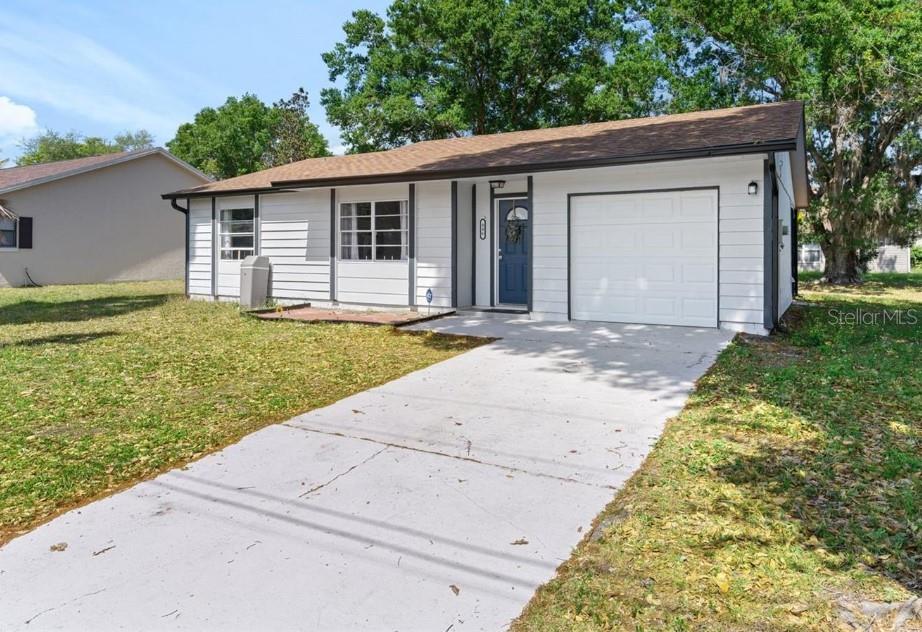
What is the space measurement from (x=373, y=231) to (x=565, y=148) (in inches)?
148

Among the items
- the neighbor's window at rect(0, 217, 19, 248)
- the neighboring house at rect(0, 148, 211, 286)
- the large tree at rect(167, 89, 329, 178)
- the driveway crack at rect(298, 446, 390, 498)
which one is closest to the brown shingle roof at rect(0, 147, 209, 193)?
the neighboring house at rect(0, 148, 211, 286)

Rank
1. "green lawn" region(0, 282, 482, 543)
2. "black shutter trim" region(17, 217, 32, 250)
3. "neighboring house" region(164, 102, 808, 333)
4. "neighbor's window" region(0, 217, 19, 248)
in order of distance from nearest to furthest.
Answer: "green lawn" region(0, 282, 482, 543) < "neighboring house" region(164, 102, 808, 333) < "neighbor's window" region(0, 217, 19, 248) < "black shutter trim" region(17, 217, 32, 250)

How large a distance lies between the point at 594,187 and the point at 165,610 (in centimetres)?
816

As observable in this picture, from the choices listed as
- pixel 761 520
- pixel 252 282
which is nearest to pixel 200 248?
pixel 252 282

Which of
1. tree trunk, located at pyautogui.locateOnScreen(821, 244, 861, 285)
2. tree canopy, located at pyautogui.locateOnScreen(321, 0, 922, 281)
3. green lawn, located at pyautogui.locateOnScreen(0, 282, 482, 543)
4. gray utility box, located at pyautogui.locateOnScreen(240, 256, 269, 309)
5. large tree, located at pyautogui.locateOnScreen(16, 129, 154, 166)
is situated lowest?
green lawn, located at pyautogui.locateOnScreen(0, 282, 482, 543)

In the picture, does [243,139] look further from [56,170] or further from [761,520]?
[761,520]

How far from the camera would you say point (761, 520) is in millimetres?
2855

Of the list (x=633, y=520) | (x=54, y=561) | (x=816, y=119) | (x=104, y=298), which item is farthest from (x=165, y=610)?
(x=816, y=119)

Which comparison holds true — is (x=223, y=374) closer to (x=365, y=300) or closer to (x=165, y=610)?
(x=165, y=610)

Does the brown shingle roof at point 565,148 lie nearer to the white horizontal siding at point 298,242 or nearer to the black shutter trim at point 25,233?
the white horizontal siding at point 298,242

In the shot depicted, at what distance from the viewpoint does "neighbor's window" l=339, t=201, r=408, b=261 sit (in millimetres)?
11055

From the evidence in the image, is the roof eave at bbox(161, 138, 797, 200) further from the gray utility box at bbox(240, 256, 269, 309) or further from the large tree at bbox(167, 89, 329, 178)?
the large tree at bbox(167, 89, 329, 178)

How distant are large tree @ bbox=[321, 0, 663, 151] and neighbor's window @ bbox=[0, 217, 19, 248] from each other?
1261 centimetres

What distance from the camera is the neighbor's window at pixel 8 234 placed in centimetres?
1719
